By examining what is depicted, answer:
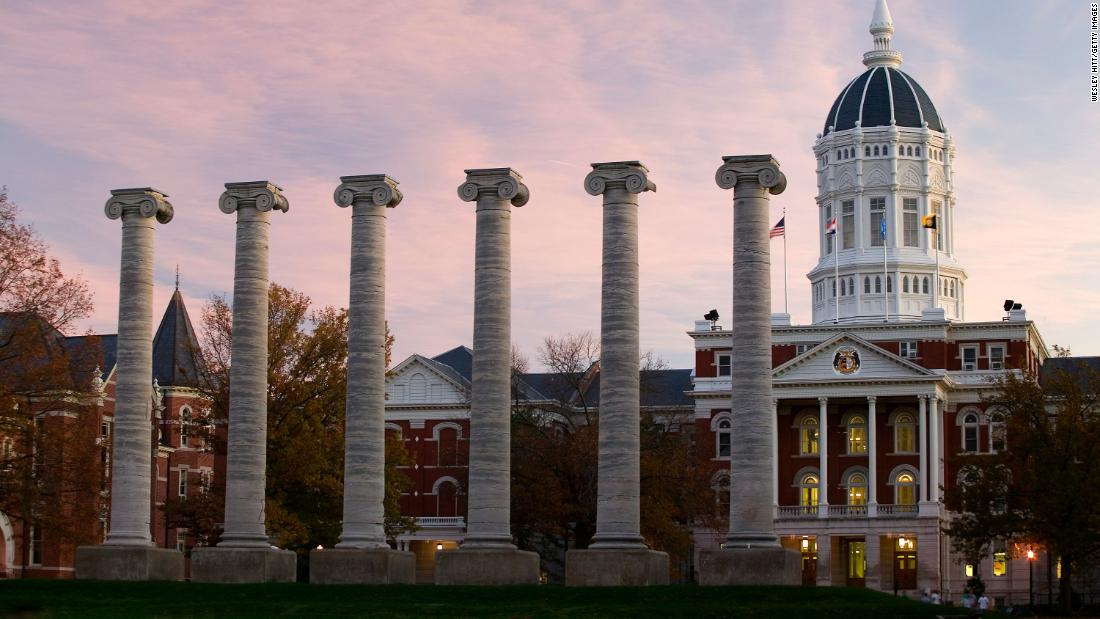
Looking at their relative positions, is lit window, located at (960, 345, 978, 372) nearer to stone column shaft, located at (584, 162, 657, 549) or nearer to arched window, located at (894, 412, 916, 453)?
arched window, located at (894, 412, 916, 453)

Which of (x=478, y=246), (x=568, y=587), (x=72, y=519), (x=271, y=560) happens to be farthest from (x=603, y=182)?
(x=72, y=519)

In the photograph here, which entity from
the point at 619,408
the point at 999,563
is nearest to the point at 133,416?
the point at 619,408

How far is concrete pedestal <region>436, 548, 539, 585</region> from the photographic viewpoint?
6028 cm

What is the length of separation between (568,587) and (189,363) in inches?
2575

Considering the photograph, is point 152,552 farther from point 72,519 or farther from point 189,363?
point 189,363

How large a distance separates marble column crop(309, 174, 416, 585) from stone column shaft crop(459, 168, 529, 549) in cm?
374

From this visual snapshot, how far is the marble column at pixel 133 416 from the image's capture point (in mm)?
64500

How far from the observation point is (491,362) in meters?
62.2

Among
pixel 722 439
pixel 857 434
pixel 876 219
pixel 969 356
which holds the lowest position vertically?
pixel 722 439

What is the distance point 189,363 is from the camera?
11725 centimetres

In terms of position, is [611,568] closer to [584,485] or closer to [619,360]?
[619,360]

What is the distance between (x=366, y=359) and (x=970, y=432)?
208 ft

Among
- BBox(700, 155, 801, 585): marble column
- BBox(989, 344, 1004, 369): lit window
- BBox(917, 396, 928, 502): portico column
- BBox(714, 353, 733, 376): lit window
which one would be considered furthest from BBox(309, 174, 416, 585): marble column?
BBox(989, 344, 1004, 369): lit window

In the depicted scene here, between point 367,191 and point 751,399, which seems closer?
point 751,399
